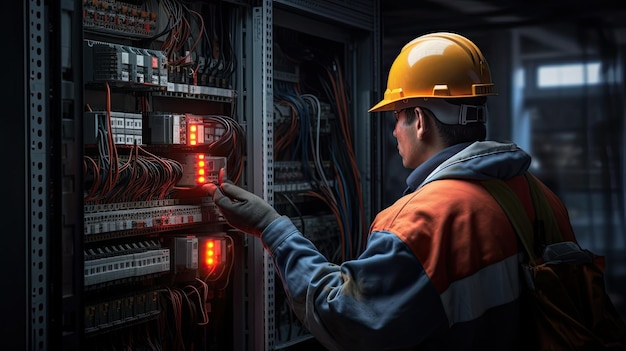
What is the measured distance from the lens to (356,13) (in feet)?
12.0

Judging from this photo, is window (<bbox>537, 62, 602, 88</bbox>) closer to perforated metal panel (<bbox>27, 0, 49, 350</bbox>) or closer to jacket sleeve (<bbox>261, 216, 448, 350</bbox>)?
jacket sleeve (<bbox>261, 216, 448, 350</bbox>)

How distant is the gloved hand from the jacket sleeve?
54cm

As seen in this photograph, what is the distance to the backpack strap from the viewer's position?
1832mm

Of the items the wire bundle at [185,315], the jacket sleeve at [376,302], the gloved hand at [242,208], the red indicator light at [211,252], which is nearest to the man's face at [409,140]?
the jacket sleeve at [376,302]

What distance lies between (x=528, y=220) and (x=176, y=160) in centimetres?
152

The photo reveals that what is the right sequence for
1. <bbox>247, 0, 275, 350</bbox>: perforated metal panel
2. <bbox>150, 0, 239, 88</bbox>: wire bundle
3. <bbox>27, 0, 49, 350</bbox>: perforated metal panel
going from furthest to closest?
<bbox>247, 0, 275, 350</bbox>: perforated metal panel
<bbox>150, 0, 239, 88</bbox>: wire bundle
<bbox>27, 0, 49, 350</bbox>: perforated metal panel

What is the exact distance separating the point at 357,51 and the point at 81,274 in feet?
7.24

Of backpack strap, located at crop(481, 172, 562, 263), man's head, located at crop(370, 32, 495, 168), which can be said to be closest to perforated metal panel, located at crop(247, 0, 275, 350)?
man's head, located at crop(370, 32, 495, 168)

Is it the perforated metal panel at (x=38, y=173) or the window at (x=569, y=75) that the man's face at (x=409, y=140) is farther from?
the window at (x=569, y=75)

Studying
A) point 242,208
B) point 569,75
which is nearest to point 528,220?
point 242,208

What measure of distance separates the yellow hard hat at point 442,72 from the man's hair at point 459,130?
2cm

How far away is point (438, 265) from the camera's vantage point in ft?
5.68

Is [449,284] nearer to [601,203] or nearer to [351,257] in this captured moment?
[351,257]

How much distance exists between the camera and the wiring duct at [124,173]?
2465 mm
